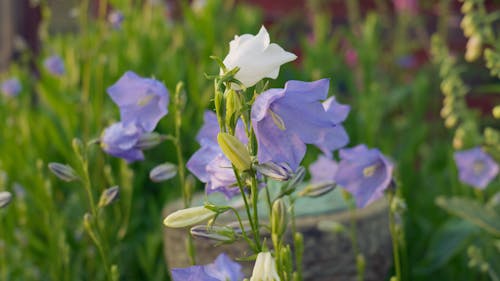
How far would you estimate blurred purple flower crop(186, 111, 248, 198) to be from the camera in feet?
2.77

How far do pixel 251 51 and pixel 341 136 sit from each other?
1.34 ft

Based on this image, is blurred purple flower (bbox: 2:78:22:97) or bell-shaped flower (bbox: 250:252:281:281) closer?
bell-shaped flower (bbox: 250:252:281:281)

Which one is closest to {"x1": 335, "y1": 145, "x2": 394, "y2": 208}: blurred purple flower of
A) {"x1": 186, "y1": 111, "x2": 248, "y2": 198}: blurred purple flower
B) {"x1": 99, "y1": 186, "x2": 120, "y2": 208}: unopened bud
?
{"x1": 186, "y1": 111, "x2": 248, "y2": 198}: blurred purple flower

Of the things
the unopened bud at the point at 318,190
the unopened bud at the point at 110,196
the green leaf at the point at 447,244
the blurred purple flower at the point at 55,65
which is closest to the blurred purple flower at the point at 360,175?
the unopened bud at the point at 318,190

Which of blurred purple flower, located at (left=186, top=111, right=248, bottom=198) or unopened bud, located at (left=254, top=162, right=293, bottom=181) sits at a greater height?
unopened bud, located at (left=254, top=162, right=293, bottom=181)

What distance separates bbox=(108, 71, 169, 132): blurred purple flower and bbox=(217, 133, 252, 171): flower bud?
1.36ft

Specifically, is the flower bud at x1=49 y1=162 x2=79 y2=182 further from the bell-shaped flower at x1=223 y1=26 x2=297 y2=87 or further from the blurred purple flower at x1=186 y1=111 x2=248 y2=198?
the bell-shaped flower at x1=223 y1=26 x2=297 y2=87

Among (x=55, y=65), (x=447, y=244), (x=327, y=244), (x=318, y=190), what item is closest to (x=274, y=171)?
(x=318, y=190)

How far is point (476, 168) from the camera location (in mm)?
1863

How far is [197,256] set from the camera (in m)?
1.51

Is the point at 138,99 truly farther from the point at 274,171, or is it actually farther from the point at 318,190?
the point at 274,171

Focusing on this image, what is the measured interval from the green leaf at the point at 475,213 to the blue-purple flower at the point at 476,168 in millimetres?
242

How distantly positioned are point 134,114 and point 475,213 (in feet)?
2.73

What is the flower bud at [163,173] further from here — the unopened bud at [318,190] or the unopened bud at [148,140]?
the unopened bud at [318,190]
